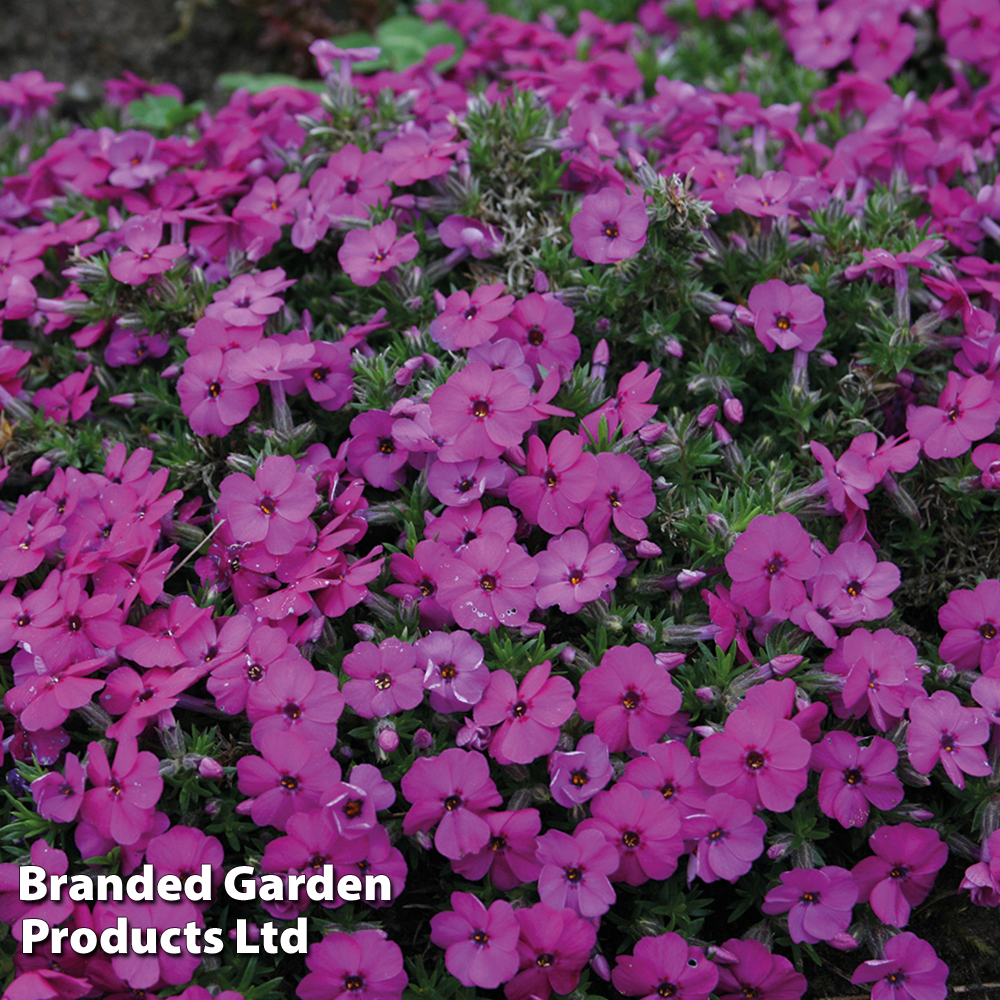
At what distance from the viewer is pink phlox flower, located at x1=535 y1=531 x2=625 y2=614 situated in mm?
2195

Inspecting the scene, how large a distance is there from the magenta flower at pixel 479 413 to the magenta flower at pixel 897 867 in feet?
4.33

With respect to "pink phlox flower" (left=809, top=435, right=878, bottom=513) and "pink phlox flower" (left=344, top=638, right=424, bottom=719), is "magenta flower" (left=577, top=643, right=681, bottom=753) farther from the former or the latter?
"pink phlox flower" (left=809, top=435, right=878, bottom=513)

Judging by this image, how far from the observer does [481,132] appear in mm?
3205

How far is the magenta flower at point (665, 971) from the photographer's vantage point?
1969mm

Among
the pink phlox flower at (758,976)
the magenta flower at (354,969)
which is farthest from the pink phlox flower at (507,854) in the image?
the pink phlox flower at (758,976)

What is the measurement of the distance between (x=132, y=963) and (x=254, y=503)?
1079mm

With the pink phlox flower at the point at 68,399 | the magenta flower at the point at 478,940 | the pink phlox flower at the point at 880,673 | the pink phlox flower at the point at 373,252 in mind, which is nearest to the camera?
the magenta flower at the point at 478,940

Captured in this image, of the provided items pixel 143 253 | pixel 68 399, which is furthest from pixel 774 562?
pixel 68 399

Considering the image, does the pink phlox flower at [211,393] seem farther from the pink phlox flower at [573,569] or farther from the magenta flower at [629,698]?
the magenta flower at [629,698]

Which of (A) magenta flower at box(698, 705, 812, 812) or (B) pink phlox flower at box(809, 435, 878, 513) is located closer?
(A) magenta flower at box(698, 705, 812, 812)

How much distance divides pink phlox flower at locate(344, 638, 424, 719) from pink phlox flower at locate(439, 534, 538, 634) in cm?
16

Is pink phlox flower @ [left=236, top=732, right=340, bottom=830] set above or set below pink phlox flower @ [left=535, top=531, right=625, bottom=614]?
below

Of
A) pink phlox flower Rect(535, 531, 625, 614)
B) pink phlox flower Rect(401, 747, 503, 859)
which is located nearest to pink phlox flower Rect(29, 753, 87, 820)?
pink phlox flower Rect(401, 747, 503, 859)

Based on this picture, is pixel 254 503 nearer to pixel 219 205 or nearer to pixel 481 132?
pixel 219 205
